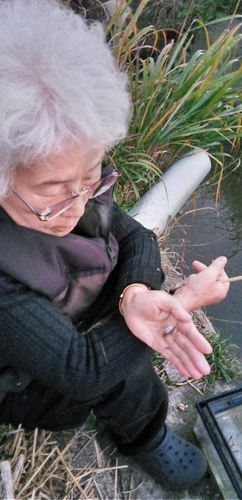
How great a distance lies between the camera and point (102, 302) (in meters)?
1.54

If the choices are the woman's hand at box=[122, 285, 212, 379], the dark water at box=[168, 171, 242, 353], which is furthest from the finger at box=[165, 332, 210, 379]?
the dark water at box=[168, 171, 242, 353]

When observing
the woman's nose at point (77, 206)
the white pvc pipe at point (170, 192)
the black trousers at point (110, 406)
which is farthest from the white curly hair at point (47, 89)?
the white pvc pipe at point (170, 192)

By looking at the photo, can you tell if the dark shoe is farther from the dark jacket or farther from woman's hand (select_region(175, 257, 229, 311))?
woman's hand (select_region(175, 257, 229, 311))

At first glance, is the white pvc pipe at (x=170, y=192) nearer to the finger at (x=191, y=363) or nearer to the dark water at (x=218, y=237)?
the dark water at (x=218, y=237)

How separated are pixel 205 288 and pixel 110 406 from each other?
449 mm

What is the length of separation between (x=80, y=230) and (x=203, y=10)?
116 inches

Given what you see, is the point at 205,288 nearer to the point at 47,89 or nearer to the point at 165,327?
the point at 165,327

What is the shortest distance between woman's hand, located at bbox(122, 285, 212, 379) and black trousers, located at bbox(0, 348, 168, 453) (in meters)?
0.12

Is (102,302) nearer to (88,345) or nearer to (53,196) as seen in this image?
(88,345)

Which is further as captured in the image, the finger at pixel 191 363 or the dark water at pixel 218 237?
the dark water at pixel 218 237

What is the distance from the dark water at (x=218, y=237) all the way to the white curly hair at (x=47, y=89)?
1.55 metres

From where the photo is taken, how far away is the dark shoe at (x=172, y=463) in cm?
169

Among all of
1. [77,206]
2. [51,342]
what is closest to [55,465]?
[51,342]

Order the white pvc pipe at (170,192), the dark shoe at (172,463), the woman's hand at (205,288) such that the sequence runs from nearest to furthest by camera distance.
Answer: the woman's hand at (205,288), the dark shoe at (172,463), the white pvc pipe at (170,192)
